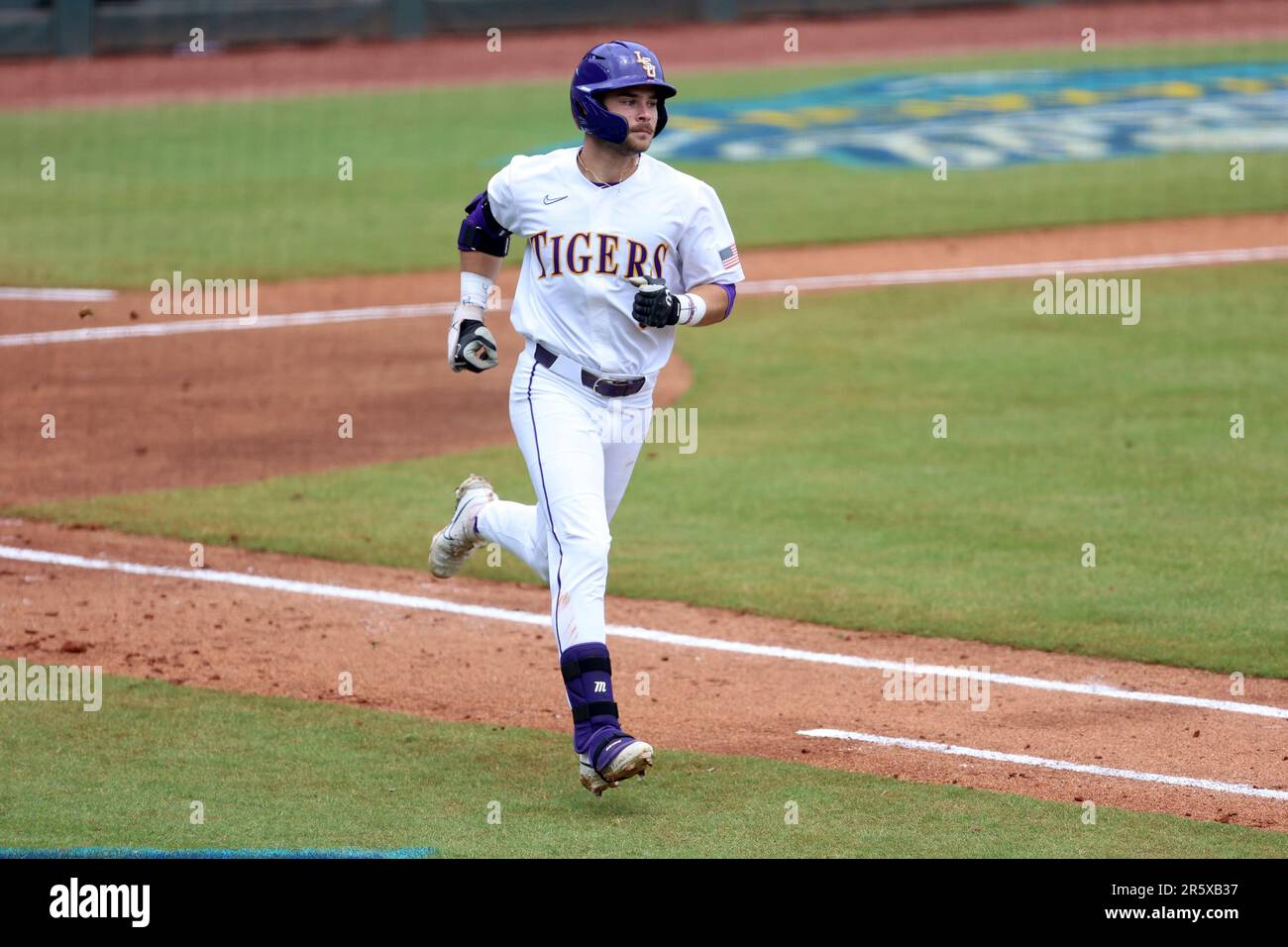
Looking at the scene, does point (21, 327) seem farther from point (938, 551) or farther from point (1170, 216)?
point (1170, 216)

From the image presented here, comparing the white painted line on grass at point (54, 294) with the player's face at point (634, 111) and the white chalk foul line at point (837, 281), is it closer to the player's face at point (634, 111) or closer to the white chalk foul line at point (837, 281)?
the white chalk foul line at point (837, 281)

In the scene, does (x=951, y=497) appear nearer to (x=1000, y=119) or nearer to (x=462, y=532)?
(x=462, y=532)

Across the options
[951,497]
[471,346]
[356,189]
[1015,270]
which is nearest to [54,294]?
[356,189]

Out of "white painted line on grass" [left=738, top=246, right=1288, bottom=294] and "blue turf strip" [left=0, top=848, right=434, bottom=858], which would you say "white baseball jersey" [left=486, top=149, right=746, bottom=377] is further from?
"white painted line on grass" [left=738, top=246, right=1288, bottom=294]

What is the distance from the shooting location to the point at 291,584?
8414 mm

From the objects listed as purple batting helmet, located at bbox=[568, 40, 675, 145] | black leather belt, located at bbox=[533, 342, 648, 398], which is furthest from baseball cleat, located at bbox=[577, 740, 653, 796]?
purple batting helmet, located at bbox=[568, 40, 675, 145]

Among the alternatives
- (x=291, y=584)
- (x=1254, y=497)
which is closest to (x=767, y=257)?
(x=1254, y=497)

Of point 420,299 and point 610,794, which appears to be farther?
point 420,299

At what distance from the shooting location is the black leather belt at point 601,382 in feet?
19.9
